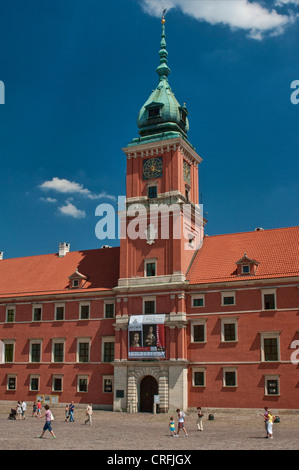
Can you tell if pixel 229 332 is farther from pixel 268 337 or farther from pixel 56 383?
pixel 56 383

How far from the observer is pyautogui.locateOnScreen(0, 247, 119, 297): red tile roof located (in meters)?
53.5

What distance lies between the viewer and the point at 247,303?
44594mm

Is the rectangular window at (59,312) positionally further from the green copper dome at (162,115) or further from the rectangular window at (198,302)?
the green copper dome at (162,115)

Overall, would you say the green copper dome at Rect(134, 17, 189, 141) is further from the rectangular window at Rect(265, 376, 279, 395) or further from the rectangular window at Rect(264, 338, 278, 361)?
the rectangular window at Rect(265, 376, 279, 395)

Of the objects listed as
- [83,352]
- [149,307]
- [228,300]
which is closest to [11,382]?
[83,352]

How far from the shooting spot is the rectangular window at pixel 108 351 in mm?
49134

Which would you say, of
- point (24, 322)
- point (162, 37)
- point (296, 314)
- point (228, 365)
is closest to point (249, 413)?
point (228, 365)

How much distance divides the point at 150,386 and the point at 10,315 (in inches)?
699

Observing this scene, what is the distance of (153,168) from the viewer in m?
51.8

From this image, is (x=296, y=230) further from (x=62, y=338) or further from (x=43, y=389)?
(x=43, y=389)

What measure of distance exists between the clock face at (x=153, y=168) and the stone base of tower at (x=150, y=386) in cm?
1758

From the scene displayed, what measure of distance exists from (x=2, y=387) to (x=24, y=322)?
665cm

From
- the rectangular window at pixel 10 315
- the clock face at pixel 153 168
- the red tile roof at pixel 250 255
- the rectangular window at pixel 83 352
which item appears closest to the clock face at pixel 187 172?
the clock face at pixel 153 168
